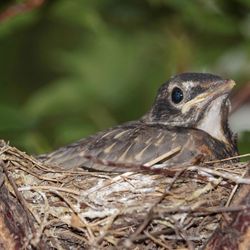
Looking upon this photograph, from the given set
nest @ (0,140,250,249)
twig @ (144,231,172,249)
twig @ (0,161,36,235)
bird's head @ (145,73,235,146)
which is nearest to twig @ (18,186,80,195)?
nest @ (0,140,250,249)

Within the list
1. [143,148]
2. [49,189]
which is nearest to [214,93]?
[143,148]

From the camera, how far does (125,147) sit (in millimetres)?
4879

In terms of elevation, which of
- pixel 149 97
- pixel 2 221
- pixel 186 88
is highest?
pixel 149 97

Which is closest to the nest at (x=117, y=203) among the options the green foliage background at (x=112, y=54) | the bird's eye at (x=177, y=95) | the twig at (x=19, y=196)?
the twig at (x=19, y=196)

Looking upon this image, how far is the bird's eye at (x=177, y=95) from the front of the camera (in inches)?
208

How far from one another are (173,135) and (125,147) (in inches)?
10.1

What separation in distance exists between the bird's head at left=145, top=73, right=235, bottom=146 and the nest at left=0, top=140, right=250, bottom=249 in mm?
698

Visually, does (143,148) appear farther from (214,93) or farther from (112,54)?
(112,54)

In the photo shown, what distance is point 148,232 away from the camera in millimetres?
4012

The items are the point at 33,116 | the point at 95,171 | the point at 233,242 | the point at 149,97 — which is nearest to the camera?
the point at 233,242

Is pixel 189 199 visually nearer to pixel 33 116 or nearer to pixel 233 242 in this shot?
pixel 233 242

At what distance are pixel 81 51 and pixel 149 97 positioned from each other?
2.06 feet

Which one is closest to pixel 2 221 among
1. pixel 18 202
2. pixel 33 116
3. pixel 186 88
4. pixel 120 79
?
pixel 18 202

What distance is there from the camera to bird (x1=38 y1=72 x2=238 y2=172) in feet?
15.7
